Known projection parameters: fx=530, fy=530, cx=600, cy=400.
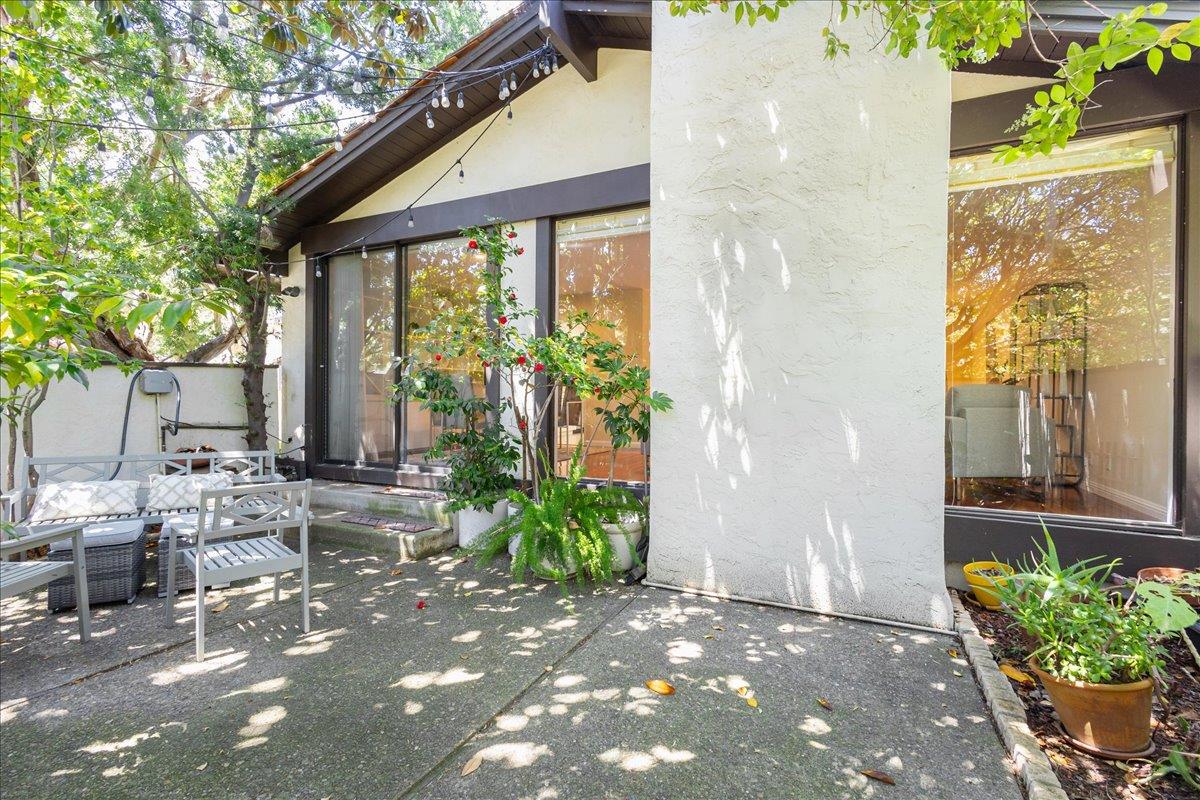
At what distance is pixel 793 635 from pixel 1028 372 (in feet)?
8.53

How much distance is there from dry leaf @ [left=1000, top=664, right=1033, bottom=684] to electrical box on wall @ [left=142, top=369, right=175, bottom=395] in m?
7.03

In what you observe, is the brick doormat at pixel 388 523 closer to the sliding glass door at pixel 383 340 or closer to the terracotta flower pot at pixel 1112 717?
the sliding glass door at pixel 383 340

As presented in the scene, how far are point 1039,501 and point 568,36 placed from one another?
4709mm

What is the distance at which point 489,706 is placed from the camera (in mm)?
2127

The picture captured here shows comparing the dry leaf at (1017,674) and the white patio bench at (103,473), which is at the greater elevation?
the white patio bench at (103,473)

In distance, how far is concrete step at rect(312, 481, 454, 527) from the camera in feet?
14.9

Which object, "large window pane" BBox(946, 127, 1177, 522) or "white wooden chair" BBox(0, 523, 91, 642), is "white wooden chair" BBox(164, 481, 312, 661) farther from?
"large window pane" BBox(946, 127, 1177, 522)

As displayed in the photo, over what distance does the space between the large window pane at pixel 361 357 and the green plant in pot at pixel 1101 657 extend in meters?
5.34

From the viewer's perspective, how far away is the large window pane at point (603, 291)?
15.3 feet

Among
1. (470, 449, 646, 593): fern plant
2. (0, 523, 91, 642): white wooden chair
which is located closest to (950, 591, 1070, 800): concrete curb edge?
(470, 449, 646, 593): fern plant

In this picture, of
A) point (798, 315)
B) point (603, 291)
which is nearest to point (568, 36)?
point (603, 291)

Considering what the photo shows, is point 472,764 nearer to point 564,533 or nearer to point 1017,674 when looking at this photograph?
point 564,533

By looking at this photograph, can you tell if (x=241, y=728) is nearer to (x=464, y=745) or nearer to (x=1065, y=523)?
(x=464, y=745)

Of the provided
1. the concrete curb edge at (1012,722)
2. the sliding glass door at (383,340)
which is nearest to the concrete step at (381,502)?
the sliding glass door at (383,340)
